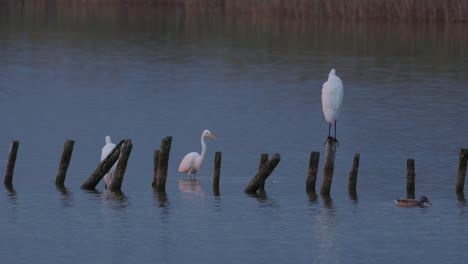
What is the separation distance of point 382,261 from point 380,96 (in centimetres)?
1719

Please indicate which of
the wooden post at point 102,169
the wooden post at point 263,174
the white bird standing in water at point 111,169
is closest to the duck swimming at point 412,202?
the wooden post at point 263,174

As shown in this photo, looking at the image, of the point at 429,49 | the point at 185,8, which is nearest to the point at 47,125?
the point at 429,49

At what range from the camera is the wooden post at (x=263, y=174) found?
17953 millimetres

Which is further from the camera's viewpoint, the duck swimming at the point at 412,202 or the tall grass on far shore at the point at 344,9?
the tall grass on far shore at the point at 344,9

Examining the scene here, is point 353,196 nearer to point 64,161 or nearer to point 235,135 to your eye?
point 64,161

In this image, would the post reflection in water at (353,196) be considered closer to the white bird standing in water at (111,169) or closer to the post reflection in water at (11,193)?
the white bird standing in water at (111,169)

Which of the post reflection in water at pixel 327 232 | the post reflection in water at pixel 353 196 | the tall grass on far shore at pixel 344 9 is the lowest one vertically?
the post reflection in water at pixel 327 232

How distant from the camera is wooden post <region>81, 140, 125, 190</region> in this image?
59.9 feet

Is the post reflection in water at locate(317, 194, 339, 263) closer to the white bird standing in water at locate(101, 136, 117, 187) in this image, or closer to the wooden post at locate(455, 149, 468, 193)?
the wooden post at locate(455, 149, 468, 193)

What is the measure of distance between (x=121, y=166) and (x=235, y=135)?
22.4 feet

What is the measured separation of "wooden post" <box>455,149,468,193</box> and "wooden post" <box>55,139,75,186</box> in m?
5.13

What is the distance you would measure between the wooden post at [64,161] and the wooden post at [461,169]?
202 inches

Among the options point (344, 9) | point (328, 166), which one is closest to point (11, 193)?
point (328, 166)

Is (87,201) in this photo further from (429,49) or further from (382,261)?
(429,49)
